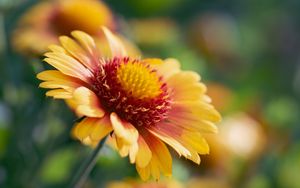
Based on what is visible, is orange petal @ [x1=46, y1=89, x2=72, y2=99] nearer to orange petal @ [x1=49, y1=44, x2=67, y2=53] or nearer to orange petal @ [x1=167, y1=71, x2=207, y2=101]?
orange petal @ [x1=49, y1=44, x2=67, y2=53]

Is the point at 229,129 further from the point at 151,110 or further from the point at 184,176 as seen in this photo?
the point at 151,110

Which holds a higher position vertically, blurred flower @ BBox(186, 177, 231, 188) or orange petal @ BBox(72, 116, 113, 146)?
orange petal @ BBox(72, 116, 113, 146)

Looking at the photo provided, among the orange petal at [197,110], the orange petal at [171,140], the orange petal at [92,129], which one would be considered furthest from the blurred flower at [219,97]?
the orange petal at [92,129]

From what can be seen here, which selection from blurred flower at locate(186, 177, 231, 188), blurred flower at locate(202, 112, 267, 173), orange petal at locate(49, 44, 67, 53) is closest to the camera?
orange petal at locate(49, 44, 67, 53)

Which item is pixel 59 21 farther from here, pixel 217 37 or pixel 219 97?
pixel 217 37

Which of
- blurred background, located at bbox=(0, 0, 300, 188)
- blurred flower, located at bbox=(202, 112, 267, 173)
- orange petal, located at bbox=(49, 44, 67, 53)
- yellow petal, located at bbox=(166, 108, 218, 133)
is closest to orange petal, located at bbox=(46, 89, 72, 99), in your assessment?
orange petal, located at bbox=(49, 44, 67, 53)

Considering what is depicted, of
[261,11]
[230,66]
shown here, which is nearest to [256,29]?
[261,11]

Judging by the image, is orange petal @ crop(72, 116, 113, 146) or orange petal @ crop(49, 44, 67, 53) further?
orange petal @ crop(49, 44, 67, 53)
